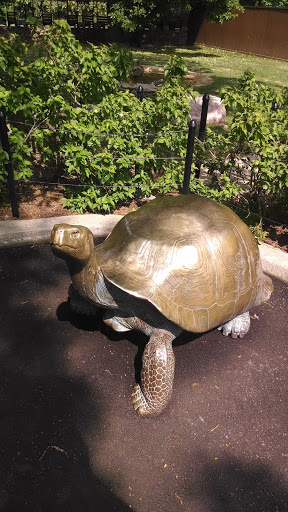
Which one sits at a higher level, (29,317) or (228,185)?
(228,185)

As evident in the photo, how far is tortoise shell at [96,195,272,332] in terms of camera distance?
2529 millimetres

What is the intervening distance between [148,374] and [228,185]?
2833mm

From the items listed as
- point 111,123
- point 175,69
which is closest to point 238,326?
point 111,123

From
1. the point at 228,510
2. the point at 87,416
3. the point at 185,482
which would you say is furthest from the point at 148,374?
the point at 228,510

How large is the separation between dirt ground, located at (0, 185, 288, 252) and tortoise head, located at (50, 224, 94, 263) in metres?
2.57

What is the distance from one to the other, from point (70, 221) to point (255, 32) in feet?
72.2

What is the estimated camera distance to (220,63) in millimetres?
18609

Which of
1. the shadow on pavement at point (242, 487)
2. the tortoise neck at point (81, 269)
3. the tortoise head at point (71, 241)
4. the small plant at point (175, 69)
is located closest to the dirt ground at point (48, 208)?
the small plant at point (175, 69)

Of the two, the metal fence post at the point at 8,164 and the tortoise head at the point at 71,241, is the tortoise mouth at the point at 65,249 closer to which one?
the tortoise head at the point at 71,241

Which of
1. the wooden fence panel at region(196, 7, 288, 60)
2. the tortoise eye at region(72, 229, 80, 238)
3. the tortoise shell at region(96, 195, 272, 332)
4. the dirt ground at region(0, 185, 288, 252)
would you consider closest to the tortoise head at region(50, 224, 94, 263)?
the tortoise eye at region(72, 229, 80, 238)

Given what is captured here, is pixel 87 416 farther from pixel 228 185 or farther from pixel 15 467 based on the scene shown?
pixel 228 185

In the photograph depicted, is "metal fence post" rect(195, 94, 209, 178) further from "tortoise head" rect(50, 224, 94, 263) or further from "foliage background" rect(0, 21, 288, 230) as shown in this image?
"tortoise head" rect(50, 224, 94, 263)

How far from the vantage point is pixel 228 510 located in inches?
85.0

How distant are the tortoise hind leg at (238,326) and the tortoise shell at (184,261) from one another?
1.12ft
